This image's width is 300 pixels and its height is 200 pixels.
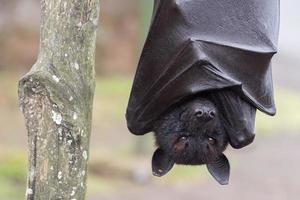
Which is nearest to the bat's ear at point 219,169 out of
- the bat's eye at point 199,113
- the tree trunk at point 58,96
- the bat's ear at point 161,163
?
the bat's ear at point 161,163

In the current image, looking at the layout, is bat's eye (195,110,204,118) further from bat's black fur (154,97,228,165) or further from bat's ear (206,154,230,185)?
bat's ear (206,154,230,185)

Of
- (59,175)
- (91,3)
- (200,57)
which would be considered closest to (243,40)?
(200,57)

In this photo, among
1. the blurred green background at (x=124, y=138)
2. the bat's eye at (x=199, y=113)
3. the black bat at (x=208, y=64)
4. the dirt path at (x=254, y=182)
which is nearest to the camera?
the bat's eye at (x=199, y=113)

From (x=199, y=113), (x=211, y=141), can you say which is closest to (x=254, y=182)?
(x=211, y=141)

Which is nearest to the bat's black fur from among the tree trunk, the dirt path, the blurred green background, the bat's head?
the bat's head

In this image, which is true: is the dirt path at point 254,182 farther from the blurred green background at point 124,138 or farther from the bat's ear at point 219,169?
the bat's ear at point 219,169

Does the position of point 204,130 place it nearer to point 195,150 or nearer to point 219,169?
point 195,150

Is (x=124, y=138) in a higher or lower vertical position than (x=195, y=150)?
lower
